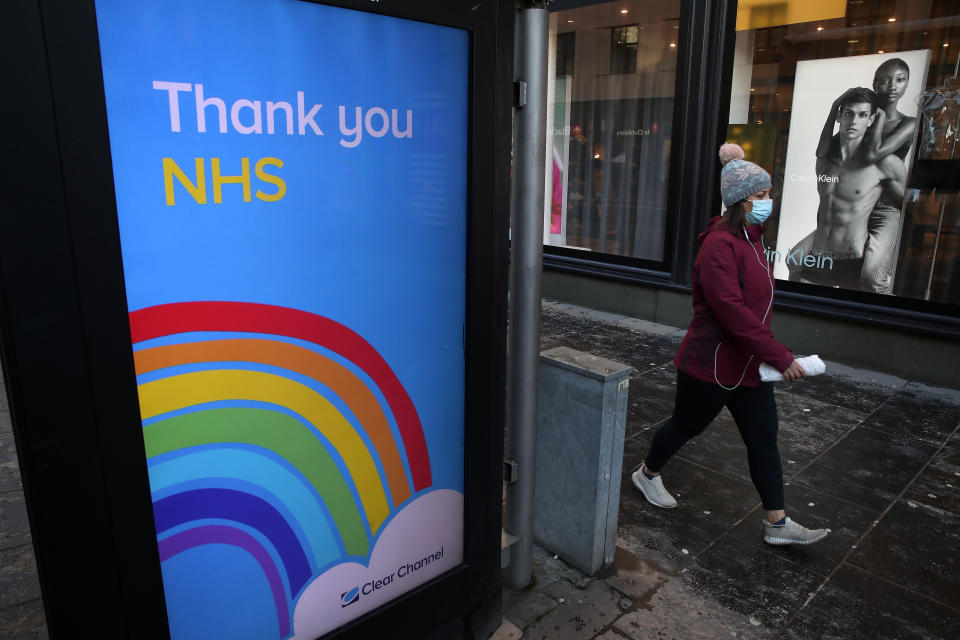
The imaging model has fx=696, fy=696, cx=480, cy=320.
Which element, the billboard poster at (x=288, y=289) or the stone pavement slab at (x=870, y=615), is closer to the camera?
the billboard poster at (x=288, y=289)

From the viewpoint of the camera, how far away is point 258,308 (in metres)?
1.98

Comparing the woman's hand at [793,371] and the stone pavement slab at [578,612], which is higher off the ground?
the woman's hand at [793,371]

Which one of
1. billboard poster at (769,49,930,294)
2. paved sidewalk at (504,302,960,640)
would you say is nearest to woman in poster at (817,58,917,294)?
billboard poster at (769,49,930,294)

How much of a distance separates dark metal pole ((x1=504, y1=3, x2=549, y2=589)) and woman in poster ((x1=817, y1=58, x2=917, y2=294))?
5183 millimetres

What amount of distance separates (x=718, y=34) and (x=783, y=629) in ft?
20.9

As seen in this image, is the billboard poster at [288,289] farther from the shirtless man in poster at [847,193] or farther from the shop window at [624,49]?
the shop window at [624,49]

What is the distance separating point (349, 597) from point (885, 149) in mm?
6501

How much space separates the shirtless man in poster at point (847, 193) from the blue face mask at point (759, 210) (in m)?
3.98

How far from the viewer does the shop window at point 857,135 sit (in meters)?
6.29

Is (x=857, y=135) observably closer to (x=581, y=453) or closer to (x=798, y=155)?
(x=798, y=155)

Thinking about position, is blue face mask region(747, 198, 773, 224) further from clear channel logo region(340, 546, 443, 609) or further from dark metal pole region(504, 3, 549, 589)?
clear channel logo region(340, 546, 443, 609)

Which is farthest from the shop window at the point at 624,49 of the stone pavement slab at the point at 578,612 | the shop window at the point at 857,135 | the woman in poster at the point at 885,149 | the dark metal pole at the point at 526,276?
the stone pavement slab at the point at 578,612

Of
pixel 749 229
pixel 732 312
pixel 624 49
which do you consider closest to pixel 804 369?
pixel 732 312

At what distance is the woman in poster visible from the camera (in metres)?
6.43
